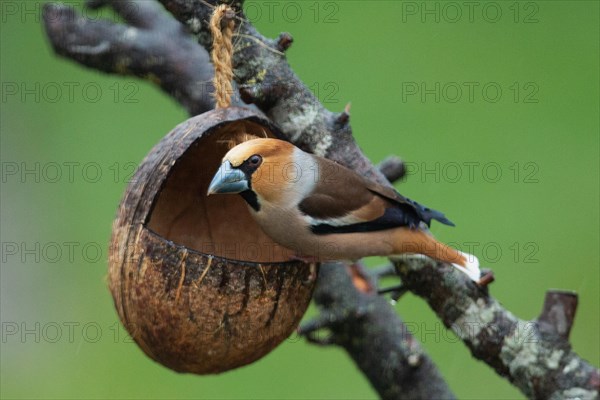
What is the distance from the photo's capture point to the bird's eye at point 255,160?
3.13 meters

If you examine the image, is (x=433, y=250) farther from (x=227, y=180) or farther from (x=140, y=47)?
(x=140, y=47)

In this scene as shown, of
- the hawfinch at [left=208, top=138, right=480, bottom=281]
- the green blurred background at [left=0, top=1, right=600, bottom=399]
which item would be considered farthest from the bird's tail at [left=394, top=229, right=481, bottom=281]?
the green blurred background at [left=0, top=1, right=600, bottom=399]

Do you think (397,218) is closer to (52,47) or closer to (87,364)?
(52,47)

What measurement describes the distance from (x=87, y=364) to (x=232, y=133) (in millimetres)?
3021

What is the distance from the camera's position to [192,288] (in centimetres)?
295

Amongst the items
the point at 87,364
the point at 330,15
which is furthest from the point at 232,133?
the point at 330,15

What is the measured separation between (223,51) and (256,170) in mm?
412

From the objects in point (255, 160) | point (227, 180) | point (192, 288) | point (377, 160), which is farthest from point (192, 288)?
point (377, 160)

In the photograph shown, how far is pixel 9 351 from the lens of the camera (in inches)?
246

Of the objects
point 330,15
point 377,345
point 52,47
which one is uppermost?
point 330,15

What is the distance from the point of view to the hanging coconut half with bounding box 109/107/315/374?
2.96 metres

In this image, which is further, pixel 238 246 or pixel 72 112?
pixel 72 112

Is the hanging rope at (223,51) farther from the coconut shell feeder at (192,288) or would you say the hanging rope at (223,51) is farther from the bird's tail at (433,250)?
the bird's tail at (433,250)

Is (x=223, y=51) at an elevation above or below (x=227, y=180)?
above
